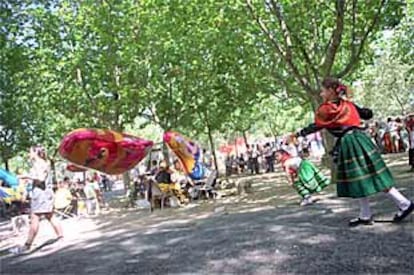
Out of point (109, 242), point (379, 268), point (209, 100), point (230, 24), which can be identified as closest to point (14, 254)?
point (109, 242)

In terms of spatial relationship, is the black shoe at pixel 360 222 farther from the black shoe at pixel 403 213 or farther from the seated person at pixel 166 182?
the seated person at pixel 166 182

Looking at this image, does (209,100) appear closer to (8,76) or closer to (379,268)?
(8,76)

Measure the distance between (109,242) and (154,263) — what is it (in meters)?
2.40

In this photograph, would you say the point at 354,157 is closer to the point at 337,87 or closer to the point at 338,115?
the point at 338,115

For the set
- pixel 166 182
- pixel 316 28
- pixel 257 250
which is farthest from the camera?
pixel 316 28

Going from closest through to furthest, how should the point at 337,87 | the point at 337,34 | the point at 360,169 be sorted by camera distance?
the point at 360,169, the point at 337,87, the point at 337,34

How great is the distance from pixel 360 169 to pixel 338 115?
689mm

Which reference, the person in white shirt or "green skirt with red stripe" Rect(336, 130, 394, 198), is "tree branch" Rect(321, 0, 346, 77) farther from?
the person in white shirt

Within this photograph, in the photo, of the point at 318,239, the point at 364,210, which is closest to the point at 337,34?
the point at 364,210

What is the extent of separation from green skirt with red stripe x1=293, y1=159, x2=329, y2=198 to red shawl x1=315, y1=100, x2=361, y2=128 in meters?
3.61

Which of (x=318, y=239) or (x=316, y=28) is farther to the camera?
(x=316, y=28)

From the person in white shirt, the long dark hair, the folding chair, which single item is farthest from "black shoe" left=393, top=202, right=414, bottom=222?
the folding chair

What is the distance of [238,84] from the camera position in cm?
2622

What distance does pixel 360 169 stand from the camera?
6520 millimetres
